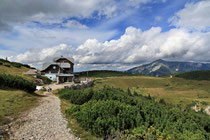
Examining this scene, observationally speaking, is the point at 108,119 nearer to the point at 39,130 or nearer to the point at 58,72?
the point at 39,130

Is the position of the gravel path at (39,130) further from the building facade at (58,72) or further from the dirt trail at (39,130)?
the building facade at (58,72)

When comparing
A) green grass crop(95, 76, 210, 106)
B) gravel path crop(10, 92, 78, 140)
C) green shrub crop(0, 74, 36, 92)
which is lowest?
green grass crop(95, 76, 210, 106)

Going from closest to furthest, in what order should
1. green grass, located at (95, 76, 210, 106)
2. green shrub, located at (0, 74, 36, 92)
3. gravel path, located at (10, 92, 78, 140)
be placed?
gravel path, located at (10, 92, 78, 140) → green shrub, located at (0, 74, 36, 92) → green grass, located at (95, 76, 210, 106)

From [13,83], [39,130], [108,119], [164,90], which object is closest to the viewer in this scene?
[39,130]

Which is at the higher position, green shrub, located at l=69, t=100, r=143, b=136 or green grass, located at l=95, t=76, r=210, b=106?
green shrub, located at l=69, t=100, r=143, b=136

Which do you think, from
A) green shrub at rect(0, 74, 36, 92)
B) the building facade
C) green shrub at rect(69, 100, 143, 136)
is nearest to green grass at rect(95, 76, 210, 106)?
the building facade

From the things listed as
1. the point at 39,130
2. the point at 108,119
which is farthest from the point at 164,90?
the point at 39,130

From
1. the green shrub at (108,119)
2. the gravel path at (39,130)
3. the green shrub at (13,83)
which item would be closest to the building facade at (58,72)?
the green shrub at (13,83)

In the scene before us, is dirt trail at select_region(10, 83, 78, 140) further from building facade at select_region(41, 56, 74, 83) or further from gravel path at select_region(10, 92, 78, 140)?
building facade at select_region(41, 56, 74, 83)

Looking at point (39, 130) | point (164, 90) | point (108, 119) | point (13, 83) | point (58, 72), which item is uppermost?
point (58, 72)

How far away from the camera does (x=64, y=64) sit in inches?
2509

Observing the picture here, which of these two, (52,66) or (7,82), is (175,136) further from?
(52,66)

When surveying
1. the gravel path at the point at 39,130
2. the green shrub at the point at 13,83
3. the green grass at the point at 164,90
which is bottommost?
the green grass at the point at 164,90

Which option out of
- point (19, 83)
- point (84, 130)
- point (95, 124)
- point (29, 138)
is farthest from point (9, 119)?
point (19, 83)
